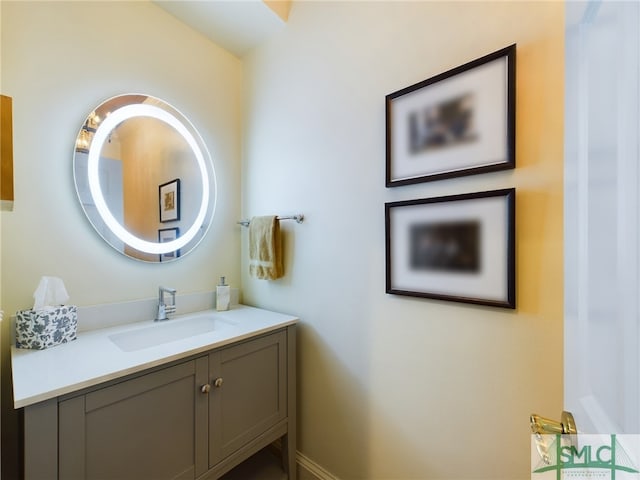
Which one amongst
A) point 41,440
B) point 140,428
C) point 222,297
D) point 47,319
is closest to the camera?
point 41,440

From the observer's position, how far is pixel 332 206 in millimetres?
1352

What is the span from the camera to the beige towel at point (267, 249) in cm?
151

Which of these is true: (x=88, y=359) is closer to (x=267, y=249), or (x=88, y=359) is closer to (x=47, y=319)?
(x=47, y=319)

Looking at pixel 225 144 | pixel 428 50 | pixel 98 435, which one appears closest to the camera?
pixel 98 435

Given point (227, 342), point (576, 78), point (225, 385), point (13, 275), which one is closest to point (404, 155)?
point (576, 78)

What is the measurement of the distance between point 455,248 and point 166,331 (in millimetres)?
1378

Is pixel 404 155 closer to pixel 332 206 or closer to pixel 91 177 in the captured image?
pixel 332 206

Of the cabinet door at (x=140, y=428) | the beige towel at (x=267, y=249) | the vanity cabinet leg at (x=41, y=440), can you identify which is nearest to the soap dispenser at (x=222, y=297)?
the beige towel at (x=267, y=249)

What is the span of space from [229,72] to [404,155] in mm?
1400

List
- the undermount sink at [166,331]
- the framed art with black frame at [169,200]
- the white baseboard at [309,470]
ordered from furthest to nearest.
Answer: the framed art with black frame at [169,200] < the white baseboard at [309,470] < the undermount sink at [166,331]

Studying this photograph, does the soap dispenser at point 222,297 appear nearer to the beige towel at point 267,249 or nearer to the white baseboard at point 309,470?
the beige towel at point 267,249

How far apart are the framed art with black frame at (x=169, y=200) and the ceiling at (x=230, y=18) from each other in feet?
2.98

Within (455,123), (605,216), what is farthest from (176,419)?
(455,123)

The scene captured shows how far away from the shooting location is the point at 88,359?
94cm
